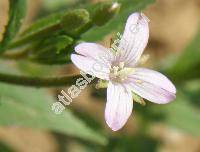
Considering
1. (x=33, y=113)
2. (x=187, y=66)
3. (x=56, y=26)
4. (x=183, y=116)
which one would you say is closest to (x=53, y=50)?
(x=56, y=26)

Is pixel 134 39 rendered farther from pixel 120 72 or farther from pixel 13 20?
pixel 13 20

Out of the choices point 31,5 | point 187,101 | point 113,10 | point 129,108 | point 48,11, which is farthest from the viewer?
point 31,5

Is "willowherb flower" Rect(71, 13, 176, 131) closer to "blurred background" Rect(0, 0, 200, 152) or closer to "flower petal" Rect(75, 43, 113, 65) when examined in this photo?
"flower petal" Rect(75, 43, 113, 65)

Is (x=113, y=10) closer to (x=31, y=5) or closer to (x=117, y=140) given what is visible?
(x=117, y=140)

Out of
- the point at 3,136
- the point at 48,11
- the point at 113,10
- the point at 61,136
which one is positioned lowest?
the point at 113,10

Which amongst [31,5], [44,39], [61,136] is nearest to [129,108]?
[44,39]

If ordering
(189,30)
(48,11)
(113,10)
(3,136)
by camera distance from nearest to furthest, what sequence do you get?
(113,10) → (48,11) → (3,136) → (189,30)
